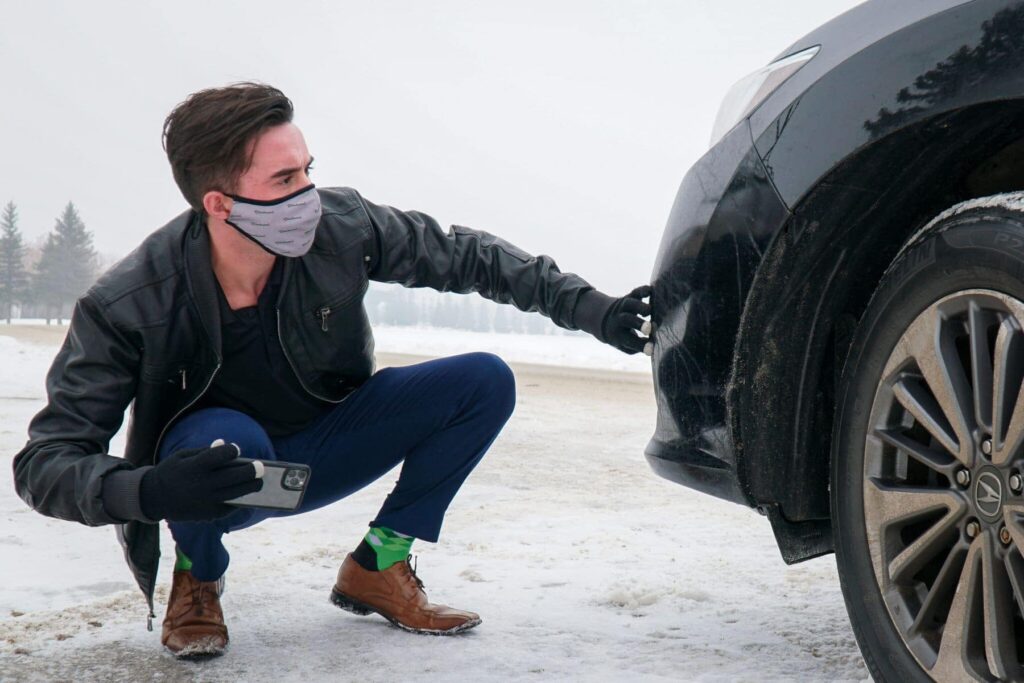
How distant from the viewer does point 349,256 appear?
106 inches

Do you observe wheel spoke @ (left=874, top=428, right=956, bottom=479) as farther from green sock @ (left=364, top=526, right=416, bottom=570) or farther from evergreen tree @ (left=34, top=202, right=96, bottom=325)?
evergreen tree @ (left=34, top=202, right=96, bottom=325)

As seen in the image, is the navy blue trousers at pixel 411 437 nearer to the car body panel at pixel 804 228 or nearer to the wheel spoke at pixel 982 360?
the car body panel at pixel 804 228

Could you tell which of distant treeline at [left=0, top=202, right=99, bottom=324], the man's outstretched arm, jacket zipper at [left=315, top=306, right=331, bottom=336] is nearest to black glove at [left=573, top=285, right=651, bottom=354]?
the man's outstretched arm

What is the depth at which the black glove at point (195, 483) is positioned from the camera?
211 centimetres

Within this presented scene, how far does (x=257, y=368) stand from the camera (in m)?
2.64

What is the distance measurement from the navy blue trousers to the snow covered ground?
0.31m

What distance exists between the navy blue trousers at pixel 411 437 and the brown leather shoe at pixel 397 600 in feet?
0.39

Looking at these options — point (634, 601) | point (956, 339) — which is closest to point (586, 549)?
point (634, 601)

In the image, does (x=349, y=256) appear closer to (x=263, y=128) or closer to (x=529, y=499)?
(x=263, y=128)

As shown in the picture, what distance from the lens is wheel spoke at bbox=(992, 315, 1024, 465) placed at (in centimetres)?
150

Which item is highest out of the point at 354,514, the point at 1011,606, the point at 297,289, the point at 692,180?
the point at 692,180

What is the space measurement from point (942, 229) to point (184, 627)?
1839 mm

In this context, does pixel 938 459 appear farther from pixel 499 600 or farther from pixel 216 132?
pixel 216 132

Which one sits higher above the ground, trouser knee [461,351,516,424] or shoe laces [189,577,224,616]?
trouser knee [461,351,516,424]
